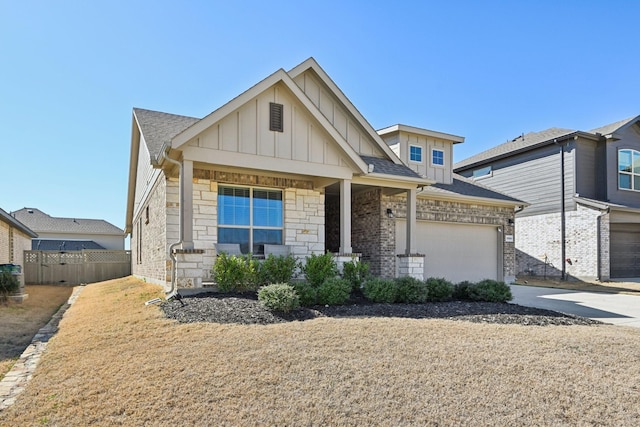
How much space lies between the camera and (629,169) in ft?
60.1

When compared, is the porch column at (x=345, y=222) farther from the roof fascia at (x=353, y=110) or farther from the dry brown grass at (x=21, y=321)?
the dry brown grass at (x=21, y=321)

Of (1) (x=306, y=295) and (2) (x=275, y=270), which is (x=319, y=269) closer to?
(2) (x=275, y=270)

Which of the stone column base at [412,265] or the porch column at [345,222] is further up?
the porch column at [345,222]

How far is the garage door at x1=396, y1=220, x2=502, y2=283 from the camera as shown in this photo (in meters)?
13.6

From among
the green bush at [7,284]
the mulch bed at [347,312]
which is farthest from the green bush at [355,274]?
the green bush at [7,284]

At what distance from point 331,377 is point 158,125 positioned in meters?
10.4

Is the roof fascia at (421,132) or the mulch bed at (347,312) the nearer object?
the mulch bed at (347,312)

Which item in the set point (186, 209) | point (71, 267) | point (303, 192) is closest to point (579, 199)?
point (303, 192)

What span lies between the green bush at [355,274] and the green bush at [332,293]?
4.72 ft

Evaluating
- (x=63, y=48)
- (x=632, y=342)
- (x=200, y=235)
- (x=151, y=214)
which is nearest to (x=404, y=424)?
(x=632, y=342)

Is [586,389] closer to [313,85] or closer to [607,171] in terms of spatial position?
[313,85]

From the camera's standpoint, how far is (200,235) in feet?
30.0

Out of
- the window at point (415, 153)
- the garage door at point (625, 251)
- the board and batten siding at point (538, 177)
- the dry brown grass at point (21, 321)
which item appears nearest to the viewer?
the dry brown grass at point (21, 321)

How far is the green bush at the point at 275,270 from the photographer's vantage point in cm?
831
